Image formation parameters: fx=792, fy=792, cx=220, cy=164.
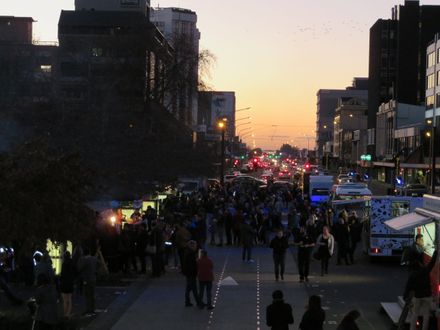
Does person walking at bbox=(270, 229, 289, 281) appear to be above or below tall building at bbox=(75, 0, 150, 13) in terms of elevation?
below

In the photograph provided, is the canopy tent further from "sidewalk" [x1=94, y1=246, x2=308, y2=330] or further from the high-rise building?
the high-rise building

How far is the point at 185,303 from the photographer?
1744 centimetres

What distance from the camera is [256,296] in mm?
18641

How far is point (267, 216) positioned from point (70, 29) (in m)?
50.8

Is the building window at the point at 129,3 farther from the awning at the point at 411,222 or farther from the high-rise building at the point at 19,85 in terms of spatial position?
the awning at the point at 411,222

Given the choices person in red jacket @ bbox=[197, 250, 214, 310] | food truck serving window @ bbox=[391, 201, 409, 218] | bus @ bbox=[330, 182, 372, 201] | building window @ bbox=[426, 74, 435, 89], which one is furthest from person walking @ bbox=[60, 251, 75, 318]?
building window @ bbox=[426, 74, 435, 89]

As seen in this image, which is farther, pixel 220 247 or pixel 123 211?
pixel 123 211

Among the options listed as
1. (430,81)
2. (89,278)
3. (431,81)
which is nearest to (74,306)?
(89,278)

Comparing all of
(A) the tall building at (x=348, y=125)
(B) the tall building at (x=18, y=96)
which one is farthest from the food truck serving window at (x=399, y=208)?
(A) the tall building at (x=348, y=125)

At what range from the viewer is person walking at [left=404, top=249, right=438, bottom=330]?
12977 millimetres

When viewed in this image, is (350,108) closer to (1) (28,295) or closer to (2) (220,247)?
(2) (220,247)

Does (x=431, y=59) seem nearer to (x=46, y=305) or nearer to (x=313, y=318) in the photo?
(x=46, y=305)

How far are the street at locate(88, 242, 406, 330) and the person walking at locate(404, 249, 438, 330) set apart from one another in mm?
1923

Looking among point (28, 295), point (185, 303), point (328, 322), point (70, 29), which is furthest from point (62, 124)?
point (70, 29)
